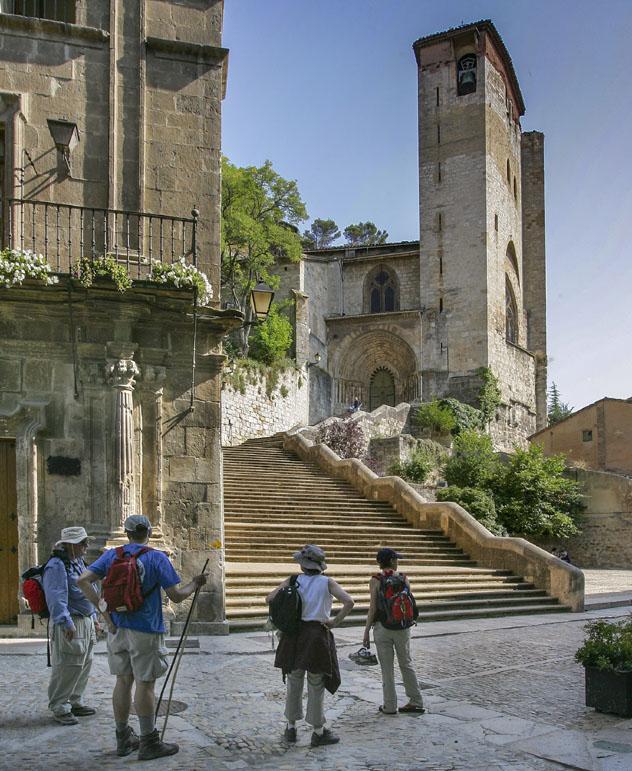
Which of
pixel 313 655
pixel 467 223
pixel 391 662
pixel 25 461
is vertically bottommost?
pixel 391 662

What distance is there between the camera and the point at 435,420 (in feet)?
113

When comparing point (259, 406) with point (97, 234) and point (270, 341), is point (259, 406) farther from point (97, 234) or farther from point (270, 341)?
point (97, 234)

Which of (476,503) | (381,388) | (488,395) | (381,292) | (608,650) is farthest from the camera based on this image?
(381,292)

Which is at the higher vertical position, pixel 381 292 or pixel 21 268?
pixel 381 292

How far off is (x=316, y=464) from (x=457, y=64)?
89.9 feet

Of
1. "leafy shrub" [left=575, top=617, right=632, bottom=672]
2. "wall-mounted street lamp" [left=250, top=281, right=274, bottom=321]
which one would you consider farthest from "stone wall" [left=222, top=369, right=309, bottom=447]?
"leafy shrub" [left=575, top=617, right=632, bottom=672]

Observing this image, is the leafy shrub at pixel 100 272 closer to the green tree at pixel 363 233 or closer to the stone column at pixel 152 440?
the stone column at pixel 152 440

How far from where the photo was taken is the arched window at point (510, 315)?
43688 millimetres

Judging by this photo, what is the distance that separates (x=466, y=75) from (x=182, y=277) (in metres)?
35.3

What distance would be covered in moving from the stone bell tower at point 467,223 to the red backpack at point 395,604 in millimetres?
33068

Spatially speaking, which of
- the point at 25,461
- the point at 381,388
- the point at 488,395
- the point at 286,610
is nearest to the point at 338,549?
the point at 25,461

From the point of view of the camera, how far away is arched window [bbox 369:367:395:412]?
43125 millimetres

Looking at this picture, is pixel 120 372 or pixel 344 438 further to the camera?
pixel 344 438

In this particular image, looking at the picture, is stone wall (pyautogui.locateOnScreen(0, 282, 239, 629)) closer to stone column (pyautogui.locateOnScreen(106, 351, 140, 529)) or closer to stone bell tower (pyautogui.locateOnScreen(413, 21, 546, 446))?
stone column (pyautogui.locateOnScreen(106, 351, 140, 529))
